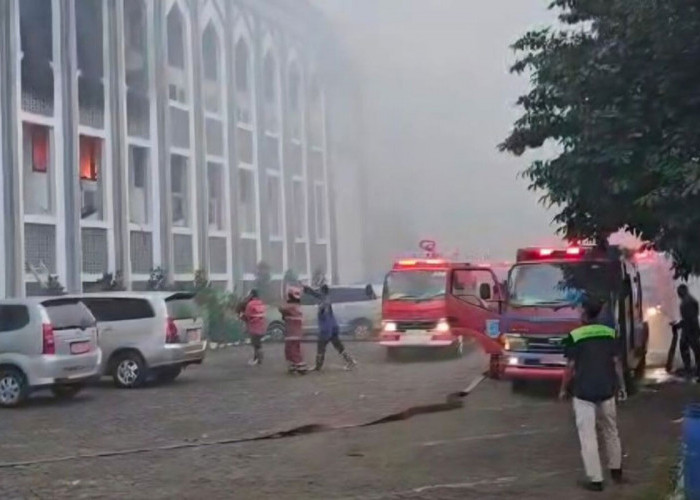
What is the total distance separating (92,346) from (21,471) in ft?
15.8

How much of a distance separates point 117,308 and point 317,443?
241 inches

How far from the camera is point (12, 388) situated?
12.4m

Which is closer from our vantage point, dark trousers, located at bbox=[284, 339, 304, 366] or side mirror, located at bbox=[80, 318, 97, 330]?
side mirror, located at bbox=[80, 318, 97, 330]

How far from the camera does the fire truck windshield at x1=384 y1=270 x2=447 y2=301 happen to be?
694 inches

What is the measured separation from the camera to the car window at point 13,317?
12.5 meters

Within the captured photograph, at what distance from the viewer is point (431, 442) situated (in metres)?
9.35

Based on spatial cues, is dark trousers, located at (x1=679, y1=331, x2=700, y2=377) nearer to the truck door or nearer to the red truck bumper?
the red truck bumper

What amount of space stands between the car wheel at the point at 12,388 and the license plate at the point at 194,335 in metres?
2.93

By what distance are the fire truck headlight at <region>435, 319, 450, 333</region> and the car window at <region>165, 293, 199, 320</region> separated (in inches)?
165

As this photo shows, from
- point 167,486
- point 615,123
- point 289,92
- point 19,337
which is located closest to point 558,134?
point 615,123

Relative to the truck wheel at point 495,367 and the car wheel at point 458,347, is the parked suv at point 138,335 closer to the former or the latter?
the truck wheel at point 495,367

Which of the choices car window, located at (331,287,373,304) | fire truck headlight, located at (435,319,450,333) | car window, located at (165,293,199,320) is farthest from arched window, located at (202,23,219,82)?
car window, located at (165,293,199,320)

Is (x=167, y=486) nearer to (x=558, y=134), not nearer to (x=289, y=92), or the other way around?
(x=558, y=134)

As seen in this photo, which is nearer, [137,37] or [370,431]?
[370,431]
